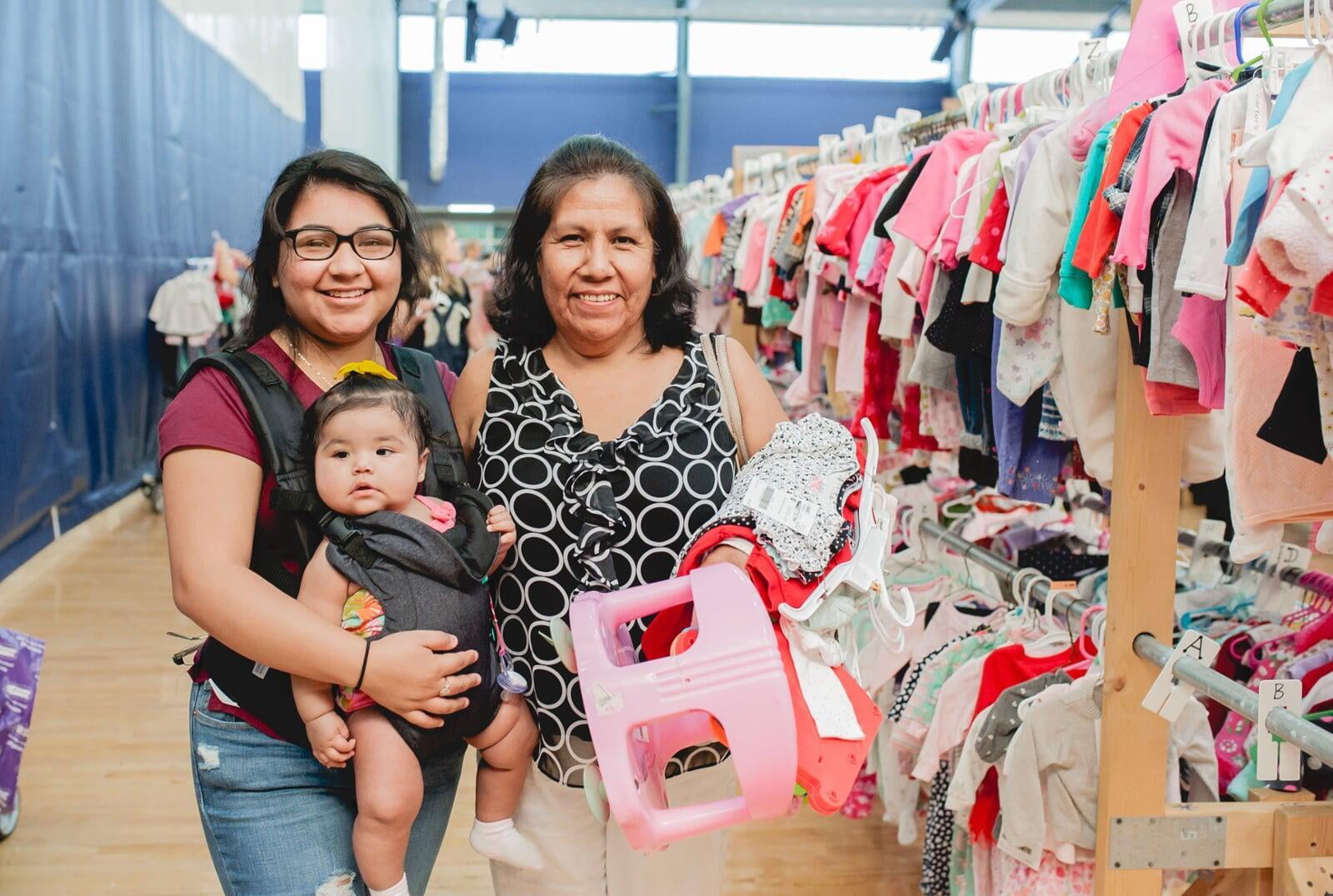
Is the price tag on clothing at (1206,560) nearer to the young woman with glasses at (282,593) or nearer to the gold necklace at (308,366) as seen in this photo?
the young woman with glasses at (282,593)

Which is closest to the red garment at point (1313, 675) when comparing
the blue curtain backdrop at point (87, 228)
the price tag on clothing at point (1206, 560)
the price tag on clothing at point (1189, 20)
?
the price tag on clothing at point (1206, 560)

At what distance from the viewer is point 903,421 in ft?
11.4

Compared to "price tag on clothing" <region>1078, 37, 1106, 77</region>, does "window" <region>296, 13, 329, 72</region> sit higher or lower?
higher

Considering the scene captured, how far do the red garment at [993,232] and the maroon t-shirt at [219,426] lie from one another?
1.43 metres

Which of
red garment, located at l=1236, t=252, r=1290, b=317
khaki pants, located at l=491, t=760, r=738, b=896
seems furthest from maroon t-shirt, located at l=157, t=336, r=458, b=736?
red garment, located at l=1236, t=252, r=1290, b=317

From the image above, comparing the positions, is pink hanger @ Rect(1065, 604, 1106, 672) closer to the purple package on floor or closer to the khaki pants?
the khaki pants

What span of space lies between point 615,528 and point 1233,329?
2.96ft

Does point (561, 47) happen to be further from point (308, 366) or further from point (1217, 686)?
point (1217, 686)

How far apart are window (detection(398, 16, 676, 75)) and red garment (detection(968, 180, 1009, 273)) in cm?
1413

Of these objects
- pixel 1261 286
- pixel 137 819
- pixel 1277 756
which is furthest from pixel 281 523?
pixel 137 819

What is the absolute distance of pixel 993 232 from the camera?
2551mm

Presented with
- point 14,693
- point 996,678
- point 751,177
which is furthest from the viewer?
point 751,177

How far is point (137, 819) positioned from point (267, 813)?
2.42 metres

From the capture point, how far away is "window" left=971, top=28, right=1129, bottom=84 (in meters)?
16.0
